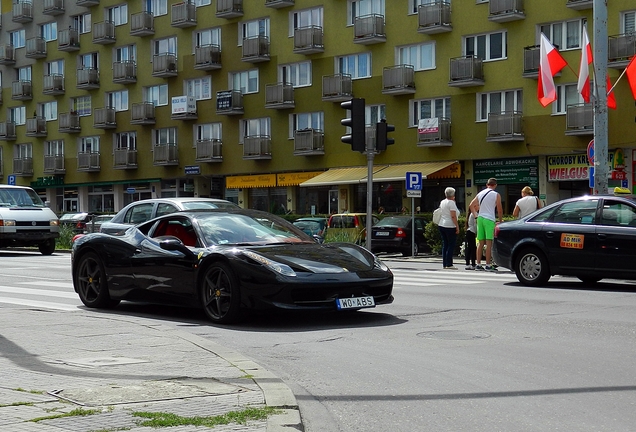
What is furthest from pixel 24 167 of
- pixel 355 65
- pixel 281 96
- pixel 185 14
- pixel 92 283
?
pixel 92 283

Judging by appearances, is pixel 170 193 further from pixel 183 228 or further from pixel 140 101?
pixel 183 228

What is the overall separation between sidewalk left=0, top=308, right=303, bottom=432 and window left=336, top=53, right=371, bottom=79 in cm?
3818

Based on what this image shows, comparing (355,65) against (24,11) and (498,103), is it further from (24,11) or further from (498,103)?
(24,11)

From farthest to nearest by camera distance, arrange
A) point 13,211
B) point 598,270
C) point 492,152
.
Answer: point 492,152, point 13,211, point 598,270

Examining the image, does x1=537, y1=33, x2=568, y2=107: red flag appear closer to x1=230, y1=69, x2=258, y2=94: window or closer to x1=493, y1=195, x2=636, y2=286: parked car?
x1=493, y1=195, x2=636, y2=286: parked car

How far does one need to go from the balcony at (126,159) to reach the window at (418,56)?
20.6 meters

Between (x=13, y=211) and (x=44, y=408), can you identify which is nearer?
(x=44, y=408)

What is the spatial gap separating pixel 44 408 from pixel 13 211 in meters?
25.0

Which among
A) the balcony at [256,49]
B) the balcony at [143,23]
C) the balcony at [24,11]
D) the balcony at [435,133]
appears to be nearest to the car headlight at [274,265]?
the balcony at [435,133]

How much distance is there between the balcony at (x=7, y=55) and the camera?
7131 cm

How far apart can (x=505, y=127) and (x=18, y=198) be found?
2051 centimetres

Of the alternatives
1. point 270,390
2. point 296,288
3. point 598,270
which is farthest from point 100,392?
point 598,270

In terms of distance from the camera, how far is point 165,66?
5684 centimetres

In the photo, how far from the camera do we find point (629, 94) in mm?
38344
